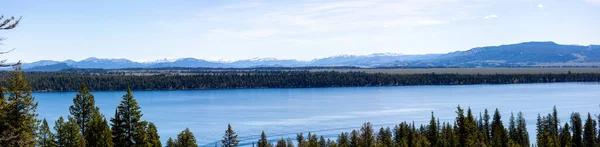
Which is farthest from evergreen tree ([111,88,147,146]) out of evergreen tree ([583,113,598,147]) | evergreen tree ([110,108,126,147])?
evergreen tree ([583,113,598,147])

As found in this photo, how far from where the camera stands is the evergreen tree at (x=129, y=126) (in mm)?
22734

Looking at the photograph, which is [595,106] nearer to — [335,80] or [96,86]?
[335,80]

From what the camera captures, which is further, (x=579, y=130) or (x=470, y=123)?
(x=579, y=130)

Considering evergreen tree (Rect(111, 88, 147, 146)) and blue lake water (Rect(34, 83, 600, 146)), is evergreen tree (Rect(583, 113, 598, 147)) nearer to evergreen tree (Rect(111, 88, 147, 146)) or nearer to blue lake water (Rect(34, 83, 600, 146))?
blue lake water (Rect(34, 83, 600, 146))

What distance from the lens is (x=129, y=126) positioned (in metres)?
22.8

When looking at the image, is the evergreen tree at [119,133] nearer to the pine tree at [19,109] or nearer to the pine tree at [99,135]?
the pine tree at [99,135]

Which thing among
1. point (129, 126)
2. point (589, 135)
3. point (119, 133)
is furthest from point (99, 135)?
point (589, 135)

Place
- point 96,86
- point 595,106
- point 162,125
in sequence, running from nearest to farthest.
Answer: point 162,125
point 595,106
point 96,86

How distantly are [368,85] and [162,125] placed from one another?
102704 mm

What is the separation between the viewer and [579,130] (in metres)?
51.6

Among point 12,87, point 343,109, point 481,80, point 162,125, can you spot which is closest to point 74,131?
point 12,87

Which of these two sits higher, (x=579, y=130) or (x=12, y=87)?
(x=12, y=87)

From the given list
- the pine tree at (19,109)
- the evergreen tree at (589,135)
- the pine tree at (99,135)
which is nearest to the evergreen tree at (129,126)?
the pine tree at (99,135)

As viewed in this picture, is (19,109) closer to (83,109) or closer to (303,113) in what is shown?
(83,109)
